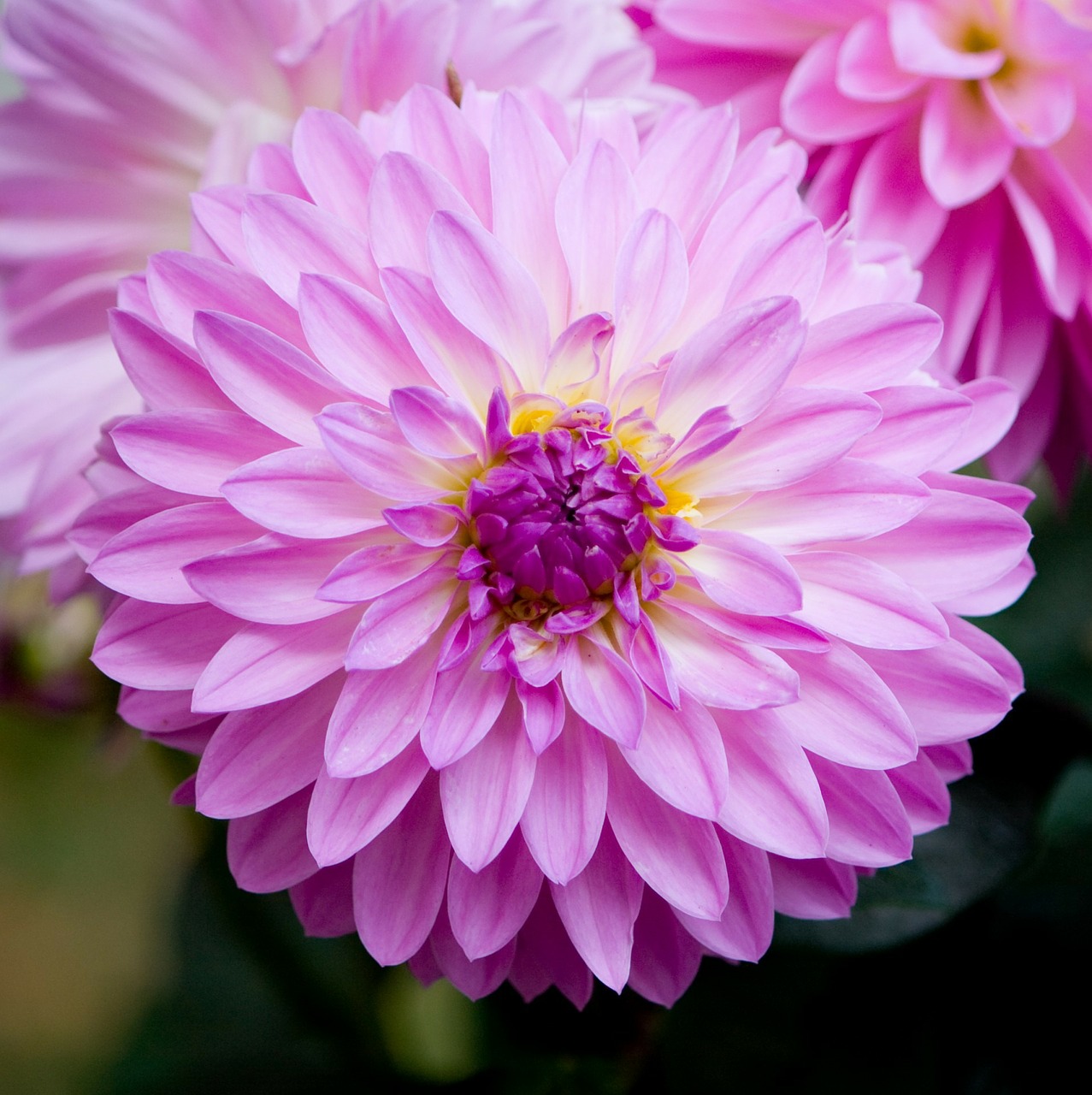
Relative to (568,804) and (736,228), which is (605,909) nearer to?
(568,804)

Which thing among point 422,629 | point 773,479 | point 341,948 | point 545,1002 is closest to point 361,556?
point 422,629

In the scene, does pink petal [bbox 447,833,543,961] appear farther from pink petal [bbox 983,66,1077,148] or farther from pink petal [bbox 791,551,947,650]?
pink petal [bbox 983,66,1077,148]

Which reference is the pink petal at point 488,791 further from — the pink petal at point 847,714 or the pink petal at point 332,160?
the pink petal at point 332,160

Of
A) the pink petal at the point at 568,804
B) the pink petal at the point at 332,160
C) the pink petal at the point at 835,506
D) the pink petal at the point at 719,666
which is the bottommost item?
the pink petal at the point at 568,804

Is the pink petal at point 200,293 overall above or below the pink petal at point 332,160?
below

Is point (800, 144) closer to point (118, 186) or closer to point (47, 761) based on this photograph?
point (118, 186)

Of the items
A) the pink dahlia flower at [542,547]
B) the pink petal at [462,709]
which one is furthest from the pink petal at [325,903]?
the pink petal at [462,709]
